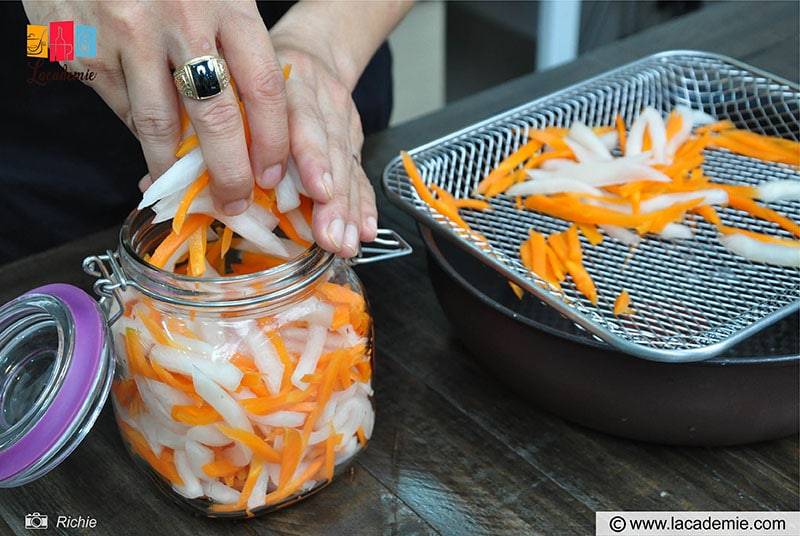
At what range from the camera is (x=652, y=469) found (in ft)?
2.71

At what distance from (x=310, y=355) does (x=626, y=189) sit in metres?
0.47

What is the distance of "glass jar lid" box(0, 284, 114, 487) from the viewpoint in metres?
0.65

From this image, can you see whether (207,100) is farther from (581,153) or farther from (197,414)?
(581,153)

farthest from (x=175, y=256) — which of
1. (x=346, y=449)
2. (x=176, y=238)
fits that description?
(x=346, y=449)

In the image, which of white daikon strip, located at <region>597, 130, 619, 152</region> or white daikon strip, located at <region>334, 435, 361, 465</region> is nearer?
white daikon strip, located at <region>334, 435, 361, 465</region>

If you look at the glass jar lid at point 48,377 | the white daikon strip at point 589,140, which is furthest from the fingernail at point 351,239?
the white daikon strip at point 589,140

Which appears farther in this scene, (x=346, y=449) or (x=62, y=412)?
(x=346, y=449)

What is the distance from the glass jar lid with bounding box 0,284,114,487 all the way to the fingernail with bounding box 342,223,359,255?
0.20 m

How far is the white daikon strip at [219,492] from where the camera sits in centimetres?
74

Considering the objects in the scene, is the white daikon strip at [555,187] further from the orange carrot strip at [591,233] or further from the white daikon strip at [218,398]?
the white daikon strip at [218,398]

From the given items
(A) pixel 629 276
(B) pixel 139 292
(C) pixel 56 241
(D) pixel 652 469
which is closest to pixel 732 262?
(A) pixel 629 276

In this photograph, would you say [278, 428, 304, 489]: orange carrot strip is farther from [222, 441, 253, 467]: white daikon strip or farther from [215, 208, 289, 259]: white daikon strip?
[215, 208, 289, 259]: white daikon strip

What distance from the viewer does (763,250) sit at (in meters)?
0.92

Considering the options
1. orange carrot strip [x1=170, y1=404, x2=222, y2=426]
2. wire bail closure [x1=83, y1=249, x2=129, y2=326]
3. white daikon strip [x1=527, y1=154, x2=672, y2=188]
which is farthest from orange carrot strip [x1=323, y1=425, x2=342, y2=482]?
white daikon strip [x1=527, y1=154, x2=672, y2=188]
